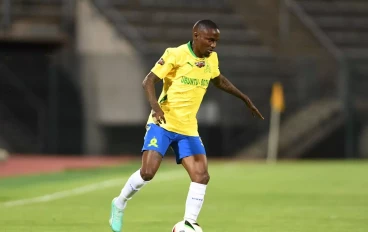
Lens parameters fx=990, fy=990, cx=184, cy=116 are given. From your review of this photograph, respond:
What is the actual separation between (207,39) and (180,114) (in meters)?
0.79

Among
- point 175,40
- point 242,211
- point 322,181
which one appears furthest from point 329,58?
point 242,211

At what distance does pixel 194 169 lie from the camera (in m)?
9.39

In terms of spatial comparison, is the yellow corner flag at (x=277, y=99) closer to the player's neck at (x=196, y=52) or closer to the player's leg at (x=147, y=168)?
the player's neck at (x=196, y=52)

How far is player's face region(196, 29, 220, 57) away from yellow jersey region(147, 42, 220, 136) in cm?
17

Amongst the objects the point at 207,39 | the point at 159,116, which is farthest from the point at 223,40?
the point at 159,116

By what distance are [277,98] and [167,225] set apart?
17.0 meters

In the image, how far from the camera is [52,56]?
28828mm

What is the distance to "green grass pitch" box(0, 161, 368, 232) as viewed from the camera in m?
10.7

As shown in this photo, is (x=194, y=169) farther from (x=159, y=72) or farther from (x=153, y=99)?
(x=159, y=72)

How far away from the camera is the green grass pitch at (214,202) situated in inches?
420

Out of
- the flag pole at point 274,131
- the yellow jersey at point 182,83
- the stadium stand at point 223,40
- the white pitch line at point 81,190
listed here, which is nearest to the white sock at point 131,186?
the yellow jersey at point 182,83

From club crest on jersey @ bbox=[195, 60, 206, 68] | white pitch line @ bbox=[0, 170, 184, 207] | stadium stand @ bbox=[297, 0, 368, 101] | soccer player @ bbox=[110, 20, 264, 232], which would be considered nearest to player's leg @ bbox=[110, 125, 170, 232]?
soccer player @ bbox=[110, 20, 264, 232]

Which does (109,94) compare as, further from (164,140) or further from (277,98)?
(164,140)

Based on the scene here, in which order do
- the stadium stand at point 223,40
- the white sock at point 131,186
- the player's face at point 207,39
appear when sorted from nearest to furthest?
the player's face at point 207,39 → the white sock at point 131,186 → the stadium stand at point 223,40
